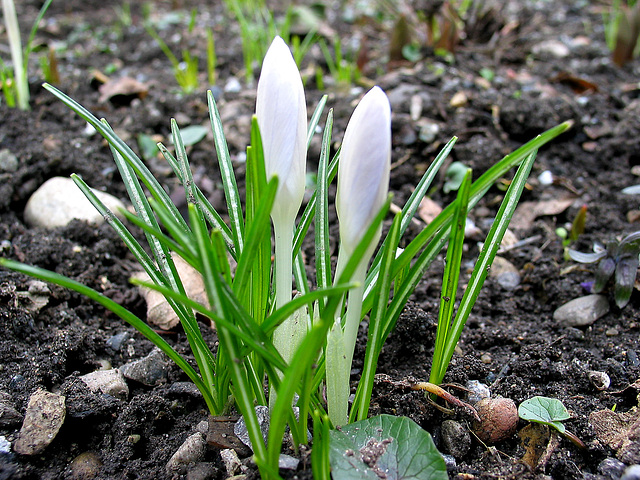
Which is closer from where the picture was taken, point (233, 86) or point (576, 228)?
point (576, 228)

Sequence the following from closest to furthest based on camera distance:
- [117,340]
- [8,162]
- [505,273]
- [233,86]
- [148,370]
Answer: [148,370], [117,340], [505,273], [8,162], [233,86]

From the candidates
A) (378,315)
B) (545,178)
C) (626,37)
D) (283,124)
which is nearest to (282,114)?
(283,124)

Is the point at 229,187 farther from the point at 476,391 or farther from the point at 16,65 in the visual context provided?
the point at 16,65

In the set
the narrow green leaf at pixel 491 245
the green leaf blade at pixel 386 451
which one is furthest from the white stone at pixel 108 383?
the narrow green leaf at pixel 491 245

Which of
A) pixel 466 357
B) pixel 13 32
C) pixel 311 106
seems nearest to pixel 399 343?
pixel 466 357

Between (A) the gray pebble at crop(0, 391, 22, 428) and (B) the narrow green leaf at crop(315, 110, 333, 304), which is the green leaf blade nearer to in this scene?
(B) the narrow green leaf at crop(315, 110, 333, 304)

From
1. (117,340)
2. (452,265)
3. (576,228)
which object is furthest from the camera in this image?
(576,228)

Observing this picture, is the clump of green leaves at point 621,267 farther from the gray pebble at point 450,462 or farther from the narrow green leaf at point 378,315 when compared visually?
the narrow green leaf at point 378,315
